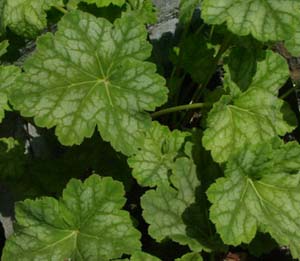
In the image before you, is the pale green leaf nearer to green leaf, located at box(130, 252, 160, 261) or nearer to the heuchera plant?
the heuchera plant

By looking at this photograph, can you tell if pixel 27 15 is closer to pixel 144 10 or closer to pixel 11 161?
pixel 144 10

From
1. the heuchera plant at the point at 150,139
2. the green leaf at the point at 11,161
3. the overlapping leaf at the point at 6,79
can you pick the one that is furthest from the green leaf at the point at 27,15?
the green leaf at the point at 11,161

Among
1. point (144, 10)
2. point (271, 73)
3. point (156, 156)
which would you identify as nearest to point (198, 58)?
point (144, 10)

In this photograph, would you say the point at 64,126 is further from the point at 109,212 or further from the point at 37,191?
the point at 37,191

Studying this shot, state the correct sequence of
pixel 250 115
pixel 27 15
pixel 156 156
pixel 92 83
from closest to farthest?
pixel 92 83, pixel 250 115, pixel 156 156, pixel 27 15

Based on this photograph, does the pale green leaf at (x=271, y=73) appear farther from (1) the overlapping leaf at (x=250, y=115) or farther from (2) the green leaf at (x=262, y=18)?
(2) the green leaf at (x=262, y=18)

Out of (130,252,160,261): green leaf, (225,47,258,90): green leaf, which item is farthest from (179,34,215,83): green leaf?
(130,252,160,261): green leaf
